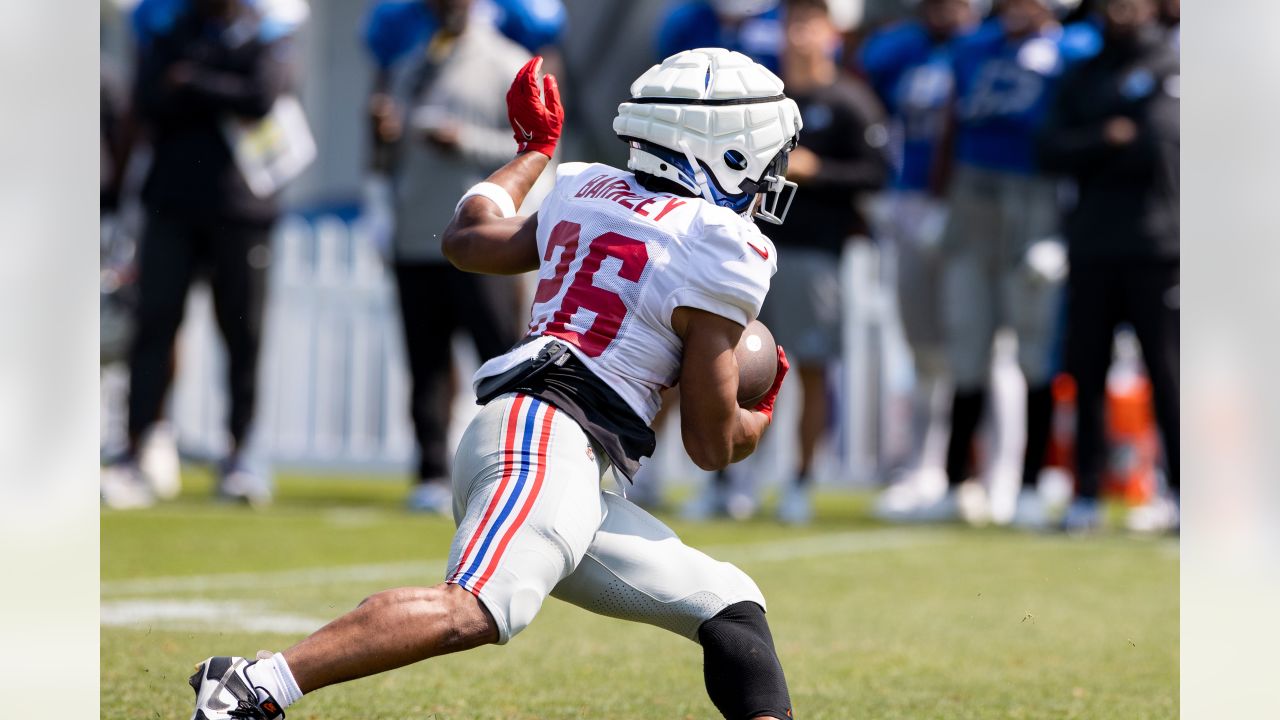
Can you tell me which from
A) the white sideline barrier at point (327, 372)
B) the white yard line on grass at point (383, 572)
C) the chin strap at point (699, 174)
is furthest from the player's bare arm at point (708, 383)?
the white sideline barrier at point (327, 372)

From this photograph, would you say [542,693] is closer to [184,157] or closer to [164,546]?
[164,546]

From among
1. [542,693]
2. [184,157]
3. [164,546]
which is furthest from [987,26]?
[542,693]

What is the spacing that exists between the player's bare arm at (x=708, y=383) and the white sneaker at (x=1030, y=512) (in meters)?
5.03

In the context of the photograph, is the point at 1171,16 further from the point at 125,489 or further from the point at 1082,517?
the point at 125,489

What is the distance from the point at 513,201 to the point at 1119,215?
4.72m

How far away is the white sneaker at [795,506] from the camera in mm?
7930

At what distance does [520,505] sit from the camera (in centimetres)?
290

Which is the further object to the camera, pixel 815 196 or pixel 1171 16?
pixel 815 196

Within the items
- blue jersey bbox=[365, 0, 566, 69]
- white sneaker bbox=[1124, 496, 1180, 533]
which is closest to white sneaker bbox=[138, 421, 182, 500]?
blue jersey bbox=[365, 0, 566, 69]

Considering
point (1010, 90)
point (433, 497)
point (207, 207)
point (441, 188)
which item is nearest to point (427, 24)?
point (441, 188)

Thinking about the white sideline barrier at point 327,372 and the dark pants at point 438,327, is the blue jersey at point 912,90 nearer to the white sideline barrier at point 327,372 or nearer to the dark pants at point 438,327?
the dark pants at point 438,327

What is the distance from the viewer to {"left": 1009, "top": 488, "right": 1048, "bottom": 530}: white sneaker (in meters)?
7.82

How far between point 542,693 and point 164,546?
2.94 meters

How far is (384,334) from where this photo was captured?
1174cm
